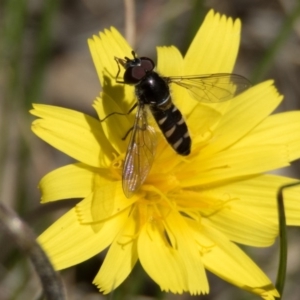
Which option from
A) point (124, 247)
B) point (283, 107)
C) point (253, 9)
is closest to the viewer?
point (124, 247)

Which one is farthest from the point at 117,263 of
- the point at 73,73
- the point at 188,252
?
the point at 73,73

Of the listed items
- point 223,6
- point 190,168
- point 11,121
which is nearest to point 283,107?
point 223,6

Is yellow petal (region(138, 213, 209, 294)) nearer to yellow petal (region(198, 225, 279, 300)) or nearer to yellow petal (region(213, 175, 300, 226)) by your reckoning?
yellow petal (region(198, 225, 279, 300))

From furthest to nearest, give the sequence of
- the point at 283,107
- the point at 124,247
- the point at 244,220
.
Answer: the point at 283,107, the point at 244,220, the point at 124,247

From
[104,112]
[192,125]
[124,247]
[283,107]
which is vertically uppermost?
[104,112]

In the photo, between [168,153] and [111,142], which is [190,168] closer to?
[168,153]

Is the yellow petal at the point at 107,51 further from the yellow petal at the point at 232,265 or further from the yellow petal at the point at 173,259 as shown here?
the yellow petal at the point at 232,265

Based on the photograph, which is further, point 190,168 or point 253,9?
point 253,9
